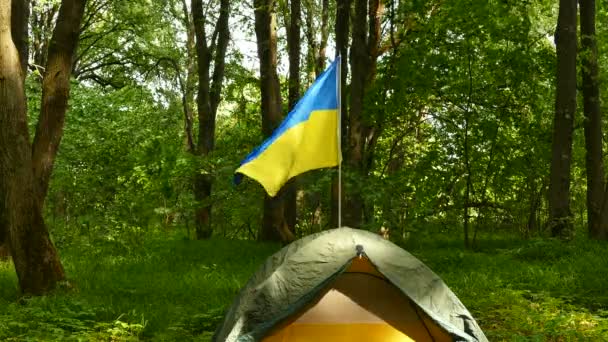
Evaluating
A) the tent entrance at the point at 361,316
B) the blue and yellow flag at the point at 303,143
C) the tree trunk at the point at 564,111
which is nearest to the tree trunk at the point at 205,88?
the tree trunk at the point at 564,111

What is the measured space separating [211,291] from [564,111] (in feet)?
25.0

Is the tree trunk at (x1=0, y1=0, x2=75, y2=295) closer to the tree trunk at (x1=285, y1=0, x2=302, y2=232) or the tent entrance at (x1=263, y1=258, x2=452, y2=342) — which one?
the tent entrance at (x1=263, y1=258, x2=452, y2=342)

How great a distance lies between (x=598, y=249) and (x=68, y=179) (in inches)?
436

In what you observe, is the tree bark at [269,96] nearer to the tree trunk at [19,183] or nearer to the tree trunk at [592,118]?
the tree trunk at [592,118]

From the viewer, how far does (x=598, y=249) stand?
35.8 ft

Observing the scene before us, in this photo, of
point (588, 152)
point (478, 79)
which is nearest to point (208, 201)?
point (478, 79)

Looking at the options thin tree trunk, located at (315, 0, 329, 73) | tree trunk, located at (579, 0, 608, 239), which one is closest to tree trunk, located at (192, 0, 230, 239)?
thin tree trunk, located at (315, 0, 329, 73)

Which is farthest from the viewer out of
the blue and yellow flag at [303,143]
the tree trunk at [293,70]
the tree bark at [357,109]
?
the tree trunk at [293,70]

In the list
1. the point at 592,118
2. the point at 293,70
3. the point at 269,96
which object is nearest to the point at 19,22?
the point at 269,96

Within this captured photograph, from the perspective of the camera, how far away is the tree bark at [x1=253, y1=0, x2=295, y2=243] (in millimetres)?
14438

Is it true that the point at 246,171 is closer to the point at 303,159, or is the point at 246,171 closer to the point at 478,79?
the point at 303,159

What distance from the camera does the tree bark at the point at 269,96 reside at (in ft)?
47.4

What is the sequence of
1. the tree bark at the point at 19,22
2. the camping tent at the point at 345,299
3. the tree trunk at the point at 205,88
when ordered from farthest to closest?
1. the tree trunk at the point at 205,88
2. the tree bark at the point at 19,22
3. the camping tent at the point at 345,299

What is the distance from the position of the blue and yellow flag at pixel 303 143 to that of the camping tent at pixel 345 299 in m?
0.66
